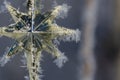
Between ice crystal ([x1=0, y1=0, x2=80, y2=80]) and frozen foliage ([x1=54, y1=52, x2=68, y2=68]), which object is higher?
ice crystal ([x1=0, y1=0, x2=80, y2=80])

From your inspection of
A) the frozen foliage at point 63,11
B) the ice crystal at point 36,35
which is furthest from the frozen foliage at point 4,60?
the frozen foliage at point 63,11

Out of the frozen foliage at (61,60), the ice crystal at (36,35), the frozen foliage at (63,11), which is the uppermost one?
the frozen foliage at (63,11)

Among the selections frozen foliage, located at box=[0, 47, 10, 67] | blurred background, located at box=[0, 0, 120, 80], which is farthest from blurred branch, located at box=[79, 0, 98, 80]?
frozen foliage, located at box=[0, 47, 10, 67]

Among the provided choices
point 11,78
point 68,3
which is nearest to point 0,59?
point 11,78

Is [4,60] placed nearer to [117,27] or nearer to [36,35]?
[36,35]

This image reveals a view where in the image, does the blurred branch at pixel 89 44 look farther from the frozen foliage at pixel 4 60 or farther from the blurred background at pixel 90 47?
the frozen foliage at pixel 4 60

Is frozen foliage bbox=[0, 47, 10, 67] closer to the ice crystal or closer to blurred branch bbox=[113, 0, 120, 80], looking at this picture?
the ice crystal
